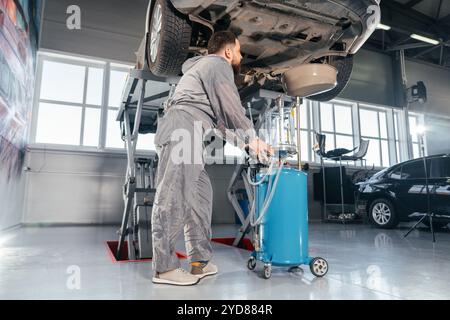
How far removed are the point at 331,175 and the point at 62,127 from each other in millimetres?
5387

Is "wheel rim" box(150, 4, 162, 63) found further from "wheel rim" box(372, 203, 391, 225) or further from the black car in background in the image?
"wheel rim" box(372, 203, 391, 225)

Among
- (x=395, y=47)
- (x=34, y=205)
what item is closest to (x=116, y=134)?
(x=34, y=205)

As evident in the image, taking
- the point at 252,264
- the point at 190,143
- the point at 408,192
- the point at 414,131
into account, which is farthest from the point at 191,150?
the point at 414,131

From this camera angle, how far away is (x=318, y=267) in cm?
170

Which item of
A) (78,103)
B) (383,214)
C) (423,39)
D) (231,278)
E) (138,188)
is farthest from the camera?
(423,39)

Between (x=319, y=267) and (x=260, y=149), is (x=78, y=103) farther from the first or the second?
(x=319, y=267)

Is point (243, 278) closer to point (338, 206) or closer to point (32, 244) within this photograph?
point (32, 244)

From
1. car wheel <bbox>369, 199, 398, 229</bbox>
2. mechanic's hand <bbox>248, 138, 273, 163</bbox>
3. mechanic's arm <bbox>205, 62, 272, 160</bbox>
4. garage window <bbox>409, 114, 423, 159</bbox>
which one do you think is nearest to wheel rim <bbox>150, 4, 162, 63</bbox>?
mechanic's arm <bbox>205, 62, 272, 160</bbox>

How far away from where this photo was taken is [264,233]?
70.2 inches

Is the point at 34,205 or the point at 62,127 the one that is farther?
the point at 62,127

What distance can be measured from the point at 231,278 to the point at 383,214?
399 centimetres

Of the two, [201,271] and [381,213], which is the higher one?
[381,213]

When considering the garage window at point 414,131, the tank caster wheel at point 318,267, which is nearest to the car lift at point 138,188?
the tank caster wheel at point 318,267

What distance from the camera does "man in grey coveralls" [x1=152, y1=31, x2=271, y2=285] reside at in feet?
5.01
